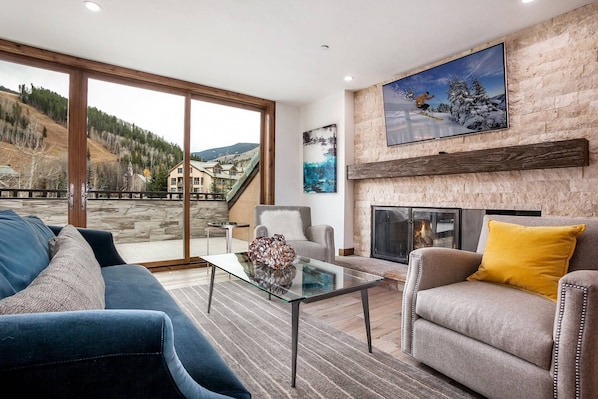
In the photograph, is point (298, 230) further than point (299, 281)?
Yes

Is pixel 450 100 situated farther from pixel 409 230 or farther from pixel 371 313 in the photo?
pixel 371 313

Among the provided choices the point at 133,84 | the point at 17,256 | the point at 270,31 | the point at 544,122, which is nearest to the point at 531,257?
the point at 544,122

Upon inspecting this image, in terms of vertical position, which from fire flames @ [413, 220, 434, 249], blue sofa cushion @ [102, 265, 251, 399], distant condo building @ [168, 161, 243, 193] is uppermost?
distant condo building @ [168, 161, 243, 193]

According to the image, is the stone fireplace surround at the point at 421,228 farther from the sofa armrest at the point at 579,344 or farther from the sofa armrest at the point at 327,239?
the sofa armrest at the point at 579,344

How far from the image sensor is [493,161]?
2908mm

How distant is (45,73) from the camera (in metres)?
3.45

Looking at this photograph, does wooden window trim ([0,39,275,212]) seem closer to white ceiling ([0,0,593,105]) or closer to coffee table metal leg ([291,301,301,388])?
→ white ceiling ([0,0,593,105])

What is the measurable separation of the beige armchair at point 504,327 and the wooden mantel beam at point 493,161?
96cm

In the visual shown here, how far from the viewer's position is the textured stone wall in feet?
8.19

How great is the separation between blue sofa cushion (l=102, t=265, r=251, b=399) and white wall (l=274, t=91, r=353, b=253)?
9.41ft

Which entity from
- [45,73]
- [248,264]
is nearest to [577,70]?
[248,264]

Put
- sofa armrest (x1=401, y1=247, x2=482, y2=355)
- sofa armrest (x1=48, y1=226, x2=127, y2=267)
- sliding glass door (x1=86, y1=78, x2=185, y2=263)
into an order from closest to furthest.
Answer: sofa armrest (x1=401, y1=247, x2=482, y2=355), sofa armrest (x1=48, y1=226, x2=127, y2=267), sliding glass door (x1=86, y1=78, x2=185, y2=263)

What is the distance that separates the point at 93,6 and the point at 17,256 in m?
2.37

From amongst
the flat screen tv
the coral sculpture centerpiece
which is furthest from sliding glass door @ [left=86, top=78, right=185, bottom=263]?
the flat screen tv
